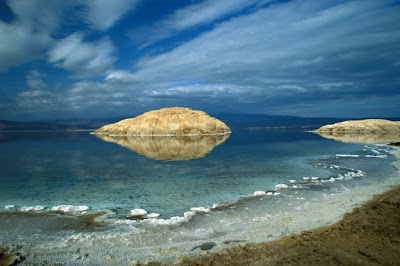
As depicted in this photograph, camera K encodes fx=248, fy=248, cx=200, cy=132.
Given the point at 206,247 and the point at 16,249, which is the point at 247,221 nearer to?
the point at 206,247

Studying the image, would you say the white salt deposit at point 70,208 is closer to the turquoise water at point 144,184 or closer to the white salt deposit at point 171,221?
the turquoise water at point 144,184

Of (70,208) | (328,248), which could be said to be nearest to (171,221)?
(70,208)

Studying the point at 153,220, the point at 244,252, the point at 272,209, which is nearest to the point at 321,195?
the point at 272,209

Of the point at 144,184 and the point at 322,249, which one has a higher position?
the point at 322,249

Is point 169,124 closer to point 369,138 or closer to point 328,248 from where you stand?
point 369,138

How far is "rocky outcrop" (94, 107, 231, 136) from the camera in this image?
6606 centimetres

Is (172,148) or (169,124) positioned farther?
(169,124)

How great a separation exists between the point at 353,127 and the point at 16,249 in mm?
92688

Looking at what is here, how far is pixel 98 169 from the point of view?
17.5m

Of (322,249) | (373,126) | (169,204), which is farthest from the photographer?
(373,126)

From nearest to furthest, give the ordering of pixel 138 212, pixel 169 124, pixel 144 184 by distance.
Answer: pixel 138 212 < pixel 144 184 < pixel 169 124

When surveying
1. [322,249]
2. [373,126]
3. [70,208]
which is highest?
[373,126]

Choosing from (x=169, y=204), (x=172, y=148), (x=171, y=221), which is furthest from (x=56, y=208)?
(x=172, y=148)

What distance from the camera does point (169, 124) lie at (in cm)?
6650
